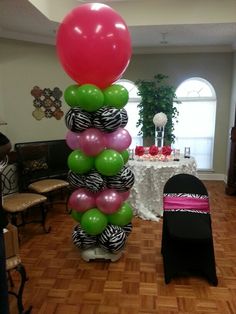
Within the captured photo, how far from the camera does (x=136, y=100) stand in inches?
223

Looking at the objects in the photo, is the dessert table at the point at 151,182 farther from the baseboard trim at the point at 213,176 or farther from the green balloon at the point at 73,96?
the baseboard trim at the point at 213,176

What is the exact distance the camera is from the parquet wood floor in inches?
82.2

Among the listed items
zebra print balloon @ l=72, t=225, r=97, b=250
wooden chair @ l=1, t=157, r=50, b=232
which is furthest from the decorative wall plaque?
zebra print balloon @ l=72, t=225, r=97, b=250

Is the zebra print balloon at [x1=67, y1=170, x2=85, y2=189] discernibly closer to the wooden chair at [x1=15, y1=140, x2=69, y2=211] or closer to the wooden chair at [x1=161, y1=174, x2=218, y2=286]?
the wooden chair at [x1=161, y1=174, x2=218, y2=286]

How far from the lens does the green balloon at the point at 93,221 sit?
249 centimetres

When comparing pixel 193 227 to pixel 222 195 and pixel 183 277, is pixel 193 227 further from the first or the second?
pixel 222 195

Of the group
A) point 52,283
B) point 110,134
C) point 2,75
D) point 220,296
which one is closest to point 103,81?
point 110,134

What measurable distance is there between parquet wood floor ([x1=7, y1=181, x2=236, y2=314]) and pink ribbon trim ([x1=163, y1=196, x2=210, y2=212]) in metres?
0.61

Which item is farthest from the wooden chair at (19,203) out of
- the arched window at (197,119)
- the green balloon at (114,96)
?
the arched window at (197,119)

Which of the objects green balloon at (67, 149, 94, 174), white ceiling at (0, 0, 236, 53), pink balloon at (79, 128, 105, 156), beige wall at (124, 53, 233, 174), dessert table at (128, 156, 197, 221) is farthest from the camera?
beige wall at (124, 53, 233, 174)

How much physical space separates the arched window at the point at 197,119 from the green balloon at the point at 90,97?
3.63m

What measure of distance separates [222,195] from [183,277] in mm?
2631

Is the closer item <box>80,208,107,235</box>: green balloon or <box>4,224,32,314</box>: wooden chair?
<box>4,224,32,314</box>: wooden chair

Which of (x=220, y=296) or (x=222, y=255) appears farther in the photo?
(x=222, y=255)
